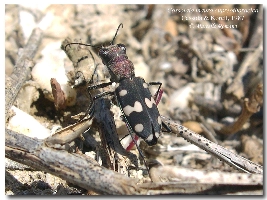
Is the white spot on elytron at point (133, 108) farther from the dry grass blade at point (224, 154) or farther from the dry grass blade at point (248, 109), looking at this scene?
the dry grass blade at point (248, 109)

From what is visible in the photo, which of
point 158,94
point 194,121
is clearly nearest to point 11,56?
point 158,94

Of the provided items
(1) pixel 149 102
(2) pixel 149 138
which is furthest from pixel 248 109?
(2) pixel 149 138

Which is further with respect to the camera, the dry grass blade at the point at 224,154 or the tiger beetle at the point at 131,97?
the tiger beetle at the point at 131,97

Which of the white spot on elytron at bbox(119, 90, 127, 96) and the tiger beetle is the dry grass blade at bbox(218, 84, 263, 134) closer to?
the tiger beetle

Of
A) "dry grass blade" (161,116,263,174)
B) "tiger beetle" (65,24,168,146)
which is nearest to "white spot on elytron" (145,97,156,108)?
"tiger beetle" (65,24,168,146)

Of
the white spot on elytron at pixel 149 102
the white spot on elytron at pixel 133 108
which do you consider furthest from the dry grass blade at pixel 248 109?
the white spot on elytron at pixel 133 108

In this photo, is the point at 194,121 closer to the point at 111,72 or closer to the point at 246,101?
the point at 246,101

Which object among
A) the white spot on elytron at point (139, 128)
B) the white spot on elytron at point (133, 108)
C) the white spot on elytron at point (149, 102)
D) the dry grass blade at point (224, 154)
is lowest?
the dry grass blade at point (224, 154)

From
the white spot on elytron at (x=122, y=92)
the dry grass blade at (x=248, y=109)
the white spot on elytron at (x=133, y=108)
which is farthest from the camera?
the dry grass blade at (x=248, y=109)
